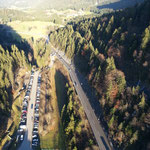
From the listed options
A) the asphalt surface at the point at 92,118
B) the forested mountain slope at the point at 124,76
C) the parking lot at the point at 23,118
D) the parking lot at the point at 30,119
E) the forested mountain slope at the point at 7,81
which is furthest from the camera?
the forested mountain slope at the point at 7,81

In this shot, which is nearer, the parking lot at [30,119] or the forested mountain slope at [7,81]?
the parking lot at [30,119]

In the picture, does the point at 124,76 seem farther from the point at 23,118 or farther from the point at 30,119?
the point at 23,118

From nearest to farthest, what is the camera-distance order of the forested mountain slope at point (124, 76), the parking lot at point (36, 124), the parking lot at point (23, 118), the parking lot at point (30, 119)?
1. the forested mountain slope at point (124, 76)
2. the parking lot at point (36, 124)
3. the parking lot at point (30, 119)
4. the parking lot at point (23, 118)

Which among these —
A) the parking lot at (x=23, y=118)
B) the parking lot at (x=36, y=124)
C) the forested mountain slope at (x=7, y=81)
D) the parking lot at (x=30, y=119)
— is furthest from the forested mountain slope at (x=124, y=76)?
the forested mountain slope at (x=7, y=81)

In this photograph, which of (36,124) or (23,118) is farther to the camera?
(23,118)

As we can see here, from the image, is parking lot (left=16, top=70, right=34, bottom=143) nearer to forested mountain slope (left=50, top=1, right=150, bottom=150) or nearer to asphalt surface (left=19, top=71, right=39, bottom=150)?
asphalt surface (left=19, top=71, right=39, bottom=150)

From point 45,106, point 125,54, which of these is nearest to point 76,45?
point 125,54

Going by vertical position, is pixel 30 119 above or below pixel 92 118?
below

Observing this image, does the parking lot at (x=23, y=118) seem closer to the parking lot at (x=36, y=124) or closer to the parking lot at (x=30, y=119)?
the parking lot at (x=30, y=119)

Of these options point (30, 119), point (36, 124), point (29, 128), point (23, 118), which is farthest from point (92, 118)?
point (23, 118)
